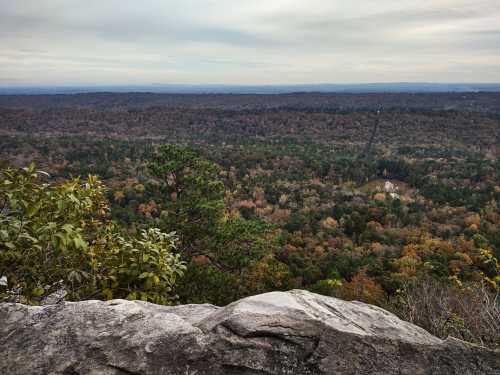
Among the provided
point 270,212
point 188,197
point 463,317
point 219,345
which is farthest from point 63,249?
point 270,212

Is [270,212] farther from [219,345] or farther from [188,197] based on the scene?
[219,345]

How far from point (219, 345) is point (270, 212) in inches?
1555

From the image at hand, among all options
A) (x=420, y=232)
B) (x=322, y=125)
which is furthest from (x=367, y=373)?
(x=322, y=125)

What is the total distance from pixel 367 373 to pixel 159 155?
11.1 metres

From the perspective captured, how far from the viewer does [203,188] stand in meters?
13.1

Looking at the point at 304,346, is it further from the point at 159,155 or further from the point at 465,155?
the point at 465,155

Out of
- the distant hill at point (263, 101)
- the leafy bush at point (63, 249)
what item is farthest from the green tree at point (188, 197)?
the distant hill at point (263, 101)

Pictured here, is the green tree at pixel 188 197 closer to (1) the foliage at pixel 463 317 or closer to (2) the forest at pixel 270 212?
(2) the forest at pixel 270 212

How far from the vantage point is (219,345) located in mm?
3154

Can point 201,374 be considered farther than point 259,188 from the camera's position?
No

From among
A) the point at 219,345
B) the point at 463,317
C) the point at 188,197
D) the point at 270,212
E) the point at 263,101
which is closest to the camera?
the point at 219,345

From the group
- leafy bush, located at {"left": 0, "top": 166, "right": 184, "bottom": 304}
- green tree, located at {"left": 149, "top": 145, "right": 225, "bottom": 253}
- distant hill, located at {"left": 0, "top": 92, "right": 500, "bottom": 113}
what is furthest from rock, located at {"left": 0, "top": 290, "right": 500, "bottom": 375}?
distant hill, located at {"left": 0, "top": 92, "right": 500, "bottom": 113}

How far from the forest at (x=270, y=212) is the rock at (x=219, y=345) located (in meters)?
0.84

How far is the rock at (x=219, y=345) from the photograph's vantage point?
3074 mm
